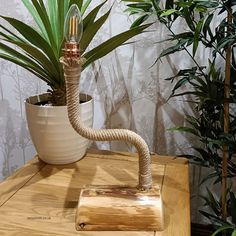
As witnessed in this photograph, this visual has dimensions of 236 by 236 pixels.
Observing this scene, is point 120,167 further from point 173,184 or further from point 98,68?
point 98,68

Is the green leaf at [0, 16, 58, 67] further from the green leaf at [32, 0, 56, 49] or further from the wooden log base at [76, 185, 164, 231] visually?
the wooden log base at [76, 185, 164, 231]

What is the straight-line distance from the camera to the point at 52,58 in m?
0.92

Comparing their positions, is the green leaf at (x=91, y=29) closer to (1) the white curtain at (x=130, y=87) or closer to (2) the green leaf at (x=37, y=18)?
(2) the green leaf at (x=37, y=18)

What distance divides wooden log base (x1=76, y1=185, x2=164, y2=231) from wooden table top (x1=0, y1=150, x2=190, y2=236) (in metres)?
0.02

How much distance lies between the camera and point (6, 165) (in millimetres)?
1549

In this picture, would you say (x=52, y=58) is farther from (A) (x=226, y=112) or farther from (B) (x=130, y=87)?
(A) (x=226, y=112)

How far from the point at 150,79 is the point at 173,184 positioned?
1.60 ft

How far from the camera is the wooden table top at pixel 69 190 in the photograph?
74 cm

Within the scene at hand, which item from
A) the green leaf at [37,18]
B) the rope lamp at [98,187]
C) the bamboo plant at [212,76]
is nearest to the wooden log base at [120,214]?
the rope lamp at [98,187]

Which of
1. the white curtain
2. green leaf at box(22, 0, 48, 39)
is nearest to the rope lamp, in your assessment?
green leaf at box(22, 0, 48, 39)

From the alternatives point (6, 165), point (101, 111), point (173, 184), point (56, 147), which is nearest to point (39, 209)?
point (56, 147)

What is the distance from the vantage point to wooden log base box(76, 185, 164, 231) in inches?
29.0

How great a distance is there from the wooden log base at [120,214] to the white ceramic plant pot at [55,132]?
291 millimetres

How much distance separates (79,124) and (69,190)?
30 cm
